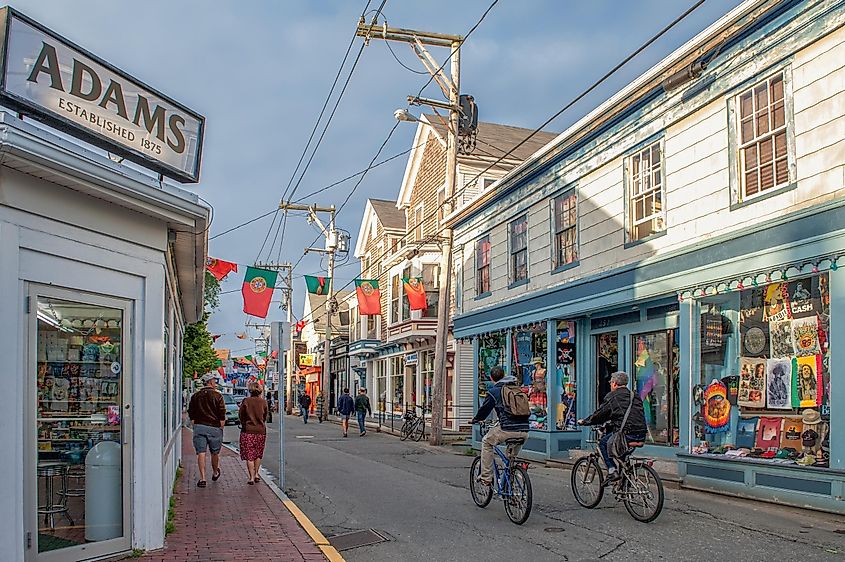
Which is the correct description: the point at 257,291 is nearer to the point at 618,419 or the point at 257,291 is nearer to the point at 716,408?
the point at 716,408

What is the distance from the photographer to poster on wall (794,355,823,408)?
1082cm

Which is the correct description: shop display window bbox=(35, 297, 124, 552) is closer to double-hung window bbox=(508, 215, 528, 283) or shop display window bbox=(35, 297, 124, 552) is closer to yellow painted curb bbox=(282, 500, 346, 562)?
yellow painted curb bbox=(282, 500, 346, 562)

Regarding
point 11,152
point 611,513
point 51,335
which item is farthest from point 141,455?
point 611,513

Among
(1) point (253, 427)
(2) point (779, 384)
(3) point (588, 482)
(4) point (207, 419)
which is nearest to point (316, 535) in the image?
(3) point (588, 482)

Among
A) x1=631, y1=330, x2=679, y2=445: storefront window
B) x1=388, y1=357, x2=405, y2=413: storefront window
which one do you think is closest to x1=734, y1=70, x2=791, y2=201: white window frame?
x1=631, y1=330, x2=679, y2=445: storefront window

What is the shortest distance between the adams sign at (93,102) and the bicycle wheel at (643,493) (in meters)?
5.96

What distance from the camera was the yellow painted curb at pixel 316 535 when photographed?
8.19m

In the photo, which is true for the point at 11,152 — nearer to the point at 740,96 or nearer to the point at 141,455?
the point at 141,455

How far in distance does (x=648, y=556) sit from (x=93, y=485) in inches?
202

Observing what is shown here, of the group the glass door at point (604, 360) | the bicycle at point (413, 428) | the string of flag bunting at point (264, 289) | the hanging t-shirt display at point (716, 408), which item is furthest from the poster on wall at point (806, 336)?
the bicycle at point (413, 428)

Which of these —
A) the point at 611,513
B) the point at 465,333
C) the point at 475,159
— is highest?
the point at 475,159

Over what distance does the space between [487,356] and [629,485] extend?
41.6 feet

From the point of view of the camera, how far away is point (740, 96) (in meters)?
12.4

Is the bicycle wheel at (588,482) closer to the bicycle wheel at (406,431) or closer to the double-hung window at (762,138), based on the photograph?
the double-hung window at (762,138)
